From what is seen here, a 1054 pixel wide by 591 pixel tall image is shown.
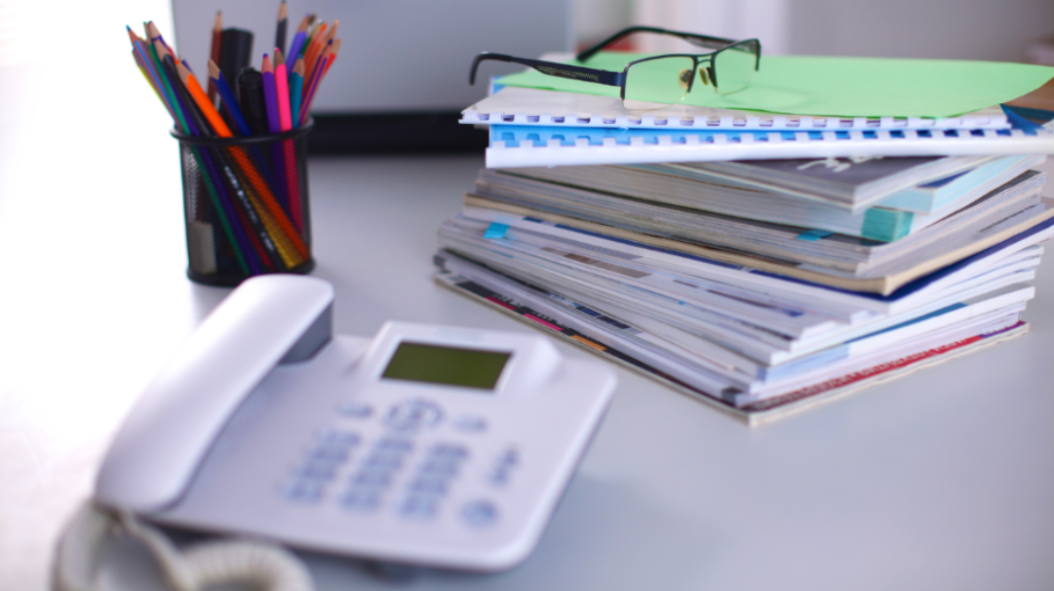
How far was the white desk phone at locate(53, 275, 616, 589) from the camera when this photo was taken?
292 millimetres

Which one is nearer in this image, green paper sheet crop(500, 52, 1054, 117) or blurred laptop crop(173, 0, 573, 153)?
green paper sheet crop(500, 52, 1054, 117)

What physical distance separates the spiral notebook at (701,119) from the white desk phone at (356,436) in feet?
0.57

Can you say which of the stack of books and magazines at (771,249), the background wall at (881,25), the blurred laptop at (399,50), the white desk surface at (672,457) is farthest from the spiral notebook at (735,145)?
the background wall at (881,25)

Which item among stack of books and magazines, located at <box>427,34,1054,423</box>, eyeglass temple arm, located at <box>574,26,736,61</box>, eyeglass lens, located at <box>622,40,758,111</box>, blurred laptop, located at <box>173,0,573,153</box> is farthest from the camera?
blurred laptop, located at <box>173,0,573,153</box>

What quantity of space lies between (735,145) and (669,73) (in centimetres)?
20

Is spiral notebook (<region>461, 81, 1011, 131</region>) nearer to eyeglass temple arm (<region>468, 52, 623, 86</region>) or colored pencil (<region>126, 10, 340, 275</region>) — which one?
eyeglass temple arm (<region>468, 52, 623, 86</region>)

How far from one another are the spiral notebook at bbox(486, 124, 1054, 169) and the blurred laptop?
490mm

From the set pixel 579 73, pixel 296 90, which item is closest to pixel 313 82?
pixel 296 90

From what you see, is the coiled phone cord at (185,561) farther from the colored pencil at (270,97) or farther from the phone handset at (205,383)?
the colored pencil at (270,97)

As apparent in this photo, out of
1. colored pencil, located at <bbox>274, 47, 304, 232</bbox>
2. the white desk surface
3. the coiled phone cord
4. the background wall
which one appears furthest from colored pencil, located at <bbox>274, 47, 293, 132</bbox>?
the background wall

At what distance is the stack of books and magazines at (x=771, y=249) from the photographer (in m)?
0.46

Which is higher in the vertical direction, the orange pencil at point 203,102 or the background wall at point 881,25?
the background wall at point 881,25

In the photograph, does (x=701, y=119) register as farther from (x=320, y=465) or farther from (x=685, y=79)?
(x=320, y=465)

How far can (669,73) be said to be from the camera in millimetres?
660
